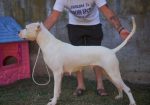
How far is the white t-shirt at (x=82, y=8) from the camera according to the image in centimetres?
572

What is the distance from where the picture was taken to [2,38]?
6812 mm

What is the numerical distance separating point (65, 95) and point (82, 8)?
132cm

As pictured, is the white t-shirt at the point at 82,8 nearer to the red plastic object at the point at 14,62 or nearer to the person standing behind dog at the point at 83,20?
the person standing behind dog at the point at 83,20

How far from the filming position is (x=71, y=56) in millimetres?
5430

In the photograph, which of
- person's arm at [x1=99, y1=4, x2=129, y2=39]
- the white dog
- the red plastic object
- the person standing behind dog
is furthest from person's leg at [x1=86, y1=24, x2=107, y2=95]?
the red plastic object

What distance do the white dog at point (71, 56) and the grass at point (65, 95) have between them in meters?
0.42

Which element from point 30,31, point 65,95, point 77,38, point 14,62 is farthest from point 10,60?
point 30,31

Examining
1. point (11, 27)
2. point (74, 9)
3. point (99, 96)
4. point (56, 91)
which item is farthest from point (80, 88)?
point (11, 27)

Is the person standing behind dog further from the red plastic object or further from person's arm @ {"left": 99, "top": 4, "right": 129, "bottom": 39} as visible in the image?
the red plastic object

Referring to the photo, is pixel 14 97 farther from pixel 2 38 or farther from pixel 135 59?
pixel 135 59

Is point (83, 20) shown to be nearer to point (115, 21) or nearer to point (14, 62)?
point (115, 21)

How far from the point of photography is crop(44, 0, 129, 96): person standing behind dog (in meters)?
5.70

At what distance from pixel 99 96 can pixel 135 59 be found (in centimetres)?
109

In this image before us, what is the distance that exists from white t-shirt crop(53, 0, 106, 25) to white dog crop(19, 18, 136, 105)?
20.4 inches
